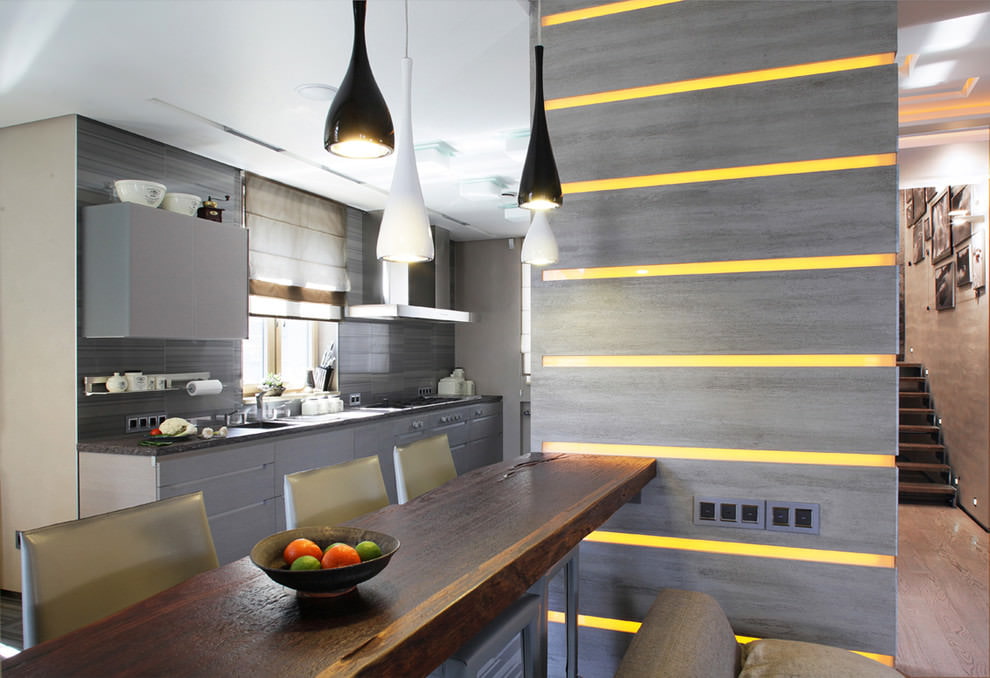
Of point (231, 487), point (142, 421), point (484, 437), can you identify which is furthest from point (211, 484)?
point (484, 437)

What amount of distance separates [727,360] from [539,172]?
3.12 feet

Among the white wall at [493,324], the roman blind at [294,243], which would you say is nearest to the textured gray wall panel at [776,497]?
the roman blind at [294,243]

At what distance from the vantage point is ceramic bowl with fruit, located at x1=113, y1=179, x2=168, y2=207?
3535 millimetres

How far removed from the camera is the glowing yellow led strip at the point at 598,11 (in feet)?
8.16

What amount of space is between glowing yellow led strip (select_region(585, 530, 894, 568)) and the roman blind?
10.8ft

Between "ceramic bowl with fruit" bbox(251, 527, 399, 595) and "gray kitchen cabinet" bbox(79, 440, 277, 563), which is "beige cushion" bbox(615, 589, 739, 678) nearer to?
"ceramic bowl with fruit" bbox(251, 527, 399, 595)

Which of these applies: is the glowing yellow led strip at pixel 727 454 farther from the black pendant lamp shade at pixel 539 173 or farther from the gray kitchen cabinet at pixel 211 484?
the gray kitchen cabinet at pixel 211 484

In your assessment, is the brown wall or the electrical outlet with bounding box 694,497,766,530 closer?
the electrical outlet with bounding box 694,497,766,530

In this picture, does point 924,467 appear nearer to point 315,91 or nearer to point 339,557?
point 315,91

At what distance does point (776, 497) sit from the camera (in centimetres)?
228

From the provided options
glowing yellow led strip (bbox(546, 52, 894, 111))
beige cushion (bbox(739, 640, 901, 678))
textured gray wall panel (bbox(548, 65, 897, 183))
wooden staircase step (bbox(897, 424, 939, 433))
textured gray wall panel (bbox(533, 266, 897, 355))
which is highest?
glowing yellow led strip (bbox(546, 52, 894, 111))

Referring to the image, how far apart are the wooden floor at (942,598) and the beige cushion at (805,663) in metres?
1.01

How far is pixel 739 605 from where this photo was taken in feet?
7.57

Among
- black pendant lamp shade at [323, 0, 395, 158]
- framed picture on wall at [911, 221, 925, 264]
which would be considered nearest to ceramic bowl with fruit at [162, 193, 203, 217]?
black pendant lamp shade at [323, 0, 395, 158]
